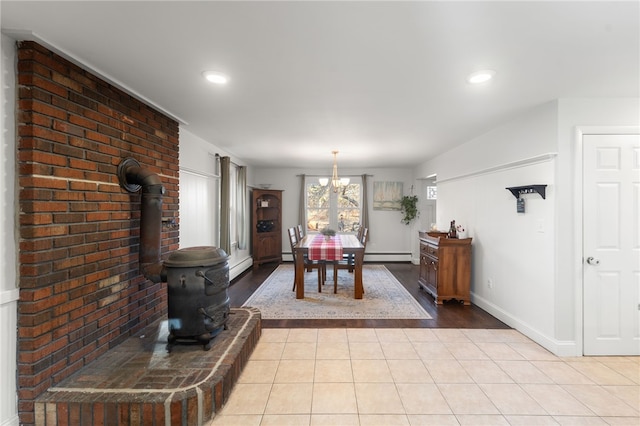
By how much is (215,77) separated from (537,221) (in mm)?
3193

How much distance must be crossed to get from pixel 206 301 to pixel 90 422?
91 centimetres

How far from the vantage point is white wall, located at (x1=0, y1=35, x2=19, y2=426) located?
1.64 meters

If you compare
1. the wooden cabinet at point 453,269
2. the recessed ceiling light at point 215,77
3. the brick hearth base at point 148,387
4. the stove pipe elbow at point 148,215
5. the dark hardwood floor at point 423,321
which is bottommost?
the dark hardwood floor at point 423,321

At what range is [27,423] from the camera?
171 centimetres

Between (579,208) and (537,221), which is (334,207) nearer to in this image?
(537,221)

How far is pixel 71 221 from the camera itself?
1.96 m

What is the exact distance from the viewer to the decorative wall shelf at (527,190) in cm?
279

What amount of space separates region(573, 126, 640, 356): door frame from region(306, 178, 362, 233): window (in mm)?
4781

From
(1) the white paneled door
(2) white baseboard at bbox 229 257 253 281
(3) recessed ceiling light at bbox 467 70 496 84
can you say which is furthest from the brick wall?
(1) the white paneled door

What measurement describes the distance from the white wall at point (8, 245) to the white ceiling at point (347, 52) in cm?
26

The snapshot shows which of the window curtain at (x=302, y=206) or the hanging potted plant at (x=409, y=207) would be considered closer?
the hanging potted plant at (x=409, y=207)

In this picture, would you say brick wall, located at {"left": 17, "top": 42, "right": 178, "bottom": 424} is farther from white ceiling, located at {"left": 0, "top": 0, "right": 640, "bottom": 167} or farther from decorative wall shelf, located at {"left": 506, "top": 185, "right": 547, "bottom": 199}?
decorative wall shelf, located at {"left": 506, "top": 185, "right": 547, "bottom": 199}

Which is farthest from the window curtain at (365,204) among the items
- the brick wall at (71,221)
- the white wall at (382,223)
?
the brick wall at (71,221)

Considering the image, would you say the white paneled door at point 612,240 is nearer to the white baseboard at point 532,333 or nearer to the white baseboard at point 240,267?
the white baseboard at point 532,333
